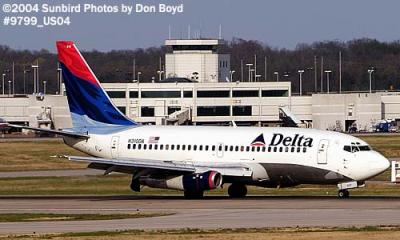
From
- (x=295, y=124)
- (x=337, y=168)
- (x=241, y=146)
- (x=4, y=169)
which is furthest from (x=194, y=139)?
(x=295, y=124)

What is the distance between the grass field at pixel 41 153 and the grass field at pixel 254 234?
62.7 metres

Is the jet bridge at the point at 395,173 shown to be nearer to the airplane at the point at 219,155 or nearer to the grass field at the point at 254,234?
the airplane at the point at 219,155

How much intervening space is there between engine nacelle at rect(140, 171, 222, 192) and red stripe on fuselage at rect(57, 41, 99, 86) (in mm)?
8818

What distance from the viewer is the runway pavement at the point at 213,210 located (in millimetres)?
49250

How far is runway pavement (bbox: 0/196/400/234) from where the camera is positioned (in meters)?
49.2

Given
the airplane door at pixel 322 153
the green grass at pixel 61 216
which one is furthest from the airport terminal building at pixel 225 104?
the green grass at pixel 61 216

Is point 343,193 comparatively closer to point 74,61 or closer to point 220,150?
point 220,150

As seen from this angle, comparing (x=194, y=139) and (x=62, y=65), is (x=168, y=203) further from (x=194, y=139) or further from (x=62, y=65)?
(x=62, y=65)

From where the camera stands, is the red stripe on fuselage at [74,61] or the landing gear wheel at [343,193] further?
the red stripe on fuselage at [74,61]

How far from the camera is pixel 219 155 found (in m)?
67.8

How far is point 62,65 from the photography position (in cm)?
7331

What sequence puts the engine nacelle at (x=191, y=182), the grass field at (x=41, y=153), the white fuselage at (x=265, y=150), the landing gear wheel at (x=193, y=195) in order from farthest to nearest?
the grass field at (x=41, y=153), the landing gear wheel at (x=193, y=195), the engine nacelle at (x=191, y=182), the white fuselage at (x=265, y=150)

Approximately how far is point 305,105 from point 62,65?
410 feet

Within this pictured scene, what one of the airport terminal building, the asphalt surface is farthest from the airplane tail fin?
the airport terminal building
